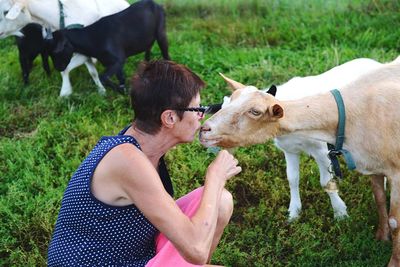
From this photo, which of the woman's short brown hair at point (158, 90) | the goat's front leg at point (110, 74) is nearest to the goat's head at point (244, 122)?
the woman's short brown hair at point (158, 90)

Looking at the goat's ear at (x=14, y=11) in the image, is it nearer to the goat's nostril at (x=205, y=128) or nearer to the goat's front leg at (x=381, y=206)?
the goat's nostril at (x=205, y=128)

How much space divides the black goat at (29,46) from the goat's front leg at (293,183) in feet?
10.7

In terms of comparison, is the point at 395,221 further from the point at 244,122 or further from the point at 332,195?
the point at 244,122

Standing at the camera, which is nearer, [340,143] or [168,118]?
[168,118]

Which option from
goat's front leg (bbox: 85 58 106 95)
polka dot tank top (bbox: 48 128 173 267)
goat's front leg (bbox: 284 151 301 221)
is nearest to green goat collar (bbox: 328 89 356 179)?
goat's front leg (bbox: 284 151 301 221)

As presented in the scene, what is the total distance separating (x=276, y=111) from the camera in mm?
3154

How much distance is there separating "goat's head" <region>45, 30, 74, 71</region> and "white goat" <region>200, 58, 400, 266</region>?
302cm

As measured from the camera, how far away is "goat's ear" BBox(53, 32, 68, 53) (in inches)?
236

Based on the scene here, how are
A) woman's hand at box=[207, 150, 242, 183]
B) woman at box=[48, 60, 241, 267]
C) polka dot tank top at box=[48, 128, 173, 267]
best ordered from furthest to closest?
woman's hand at box=[207, 150, 242, 183] < polka dot tank top at box=[48, 128, 173, 267] < woman at box=[48, 60, 241, 267]

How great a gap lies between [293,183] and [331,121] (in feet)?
3.18

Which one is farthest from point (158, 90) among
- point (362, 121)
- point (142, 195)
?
point (362, 121)

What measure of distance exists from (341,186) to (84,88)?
312 centimetres

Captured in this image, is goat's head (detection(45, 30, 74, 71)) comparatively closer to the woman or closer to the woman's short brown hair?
the woman

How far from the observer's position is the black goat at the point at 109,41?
236 inches
